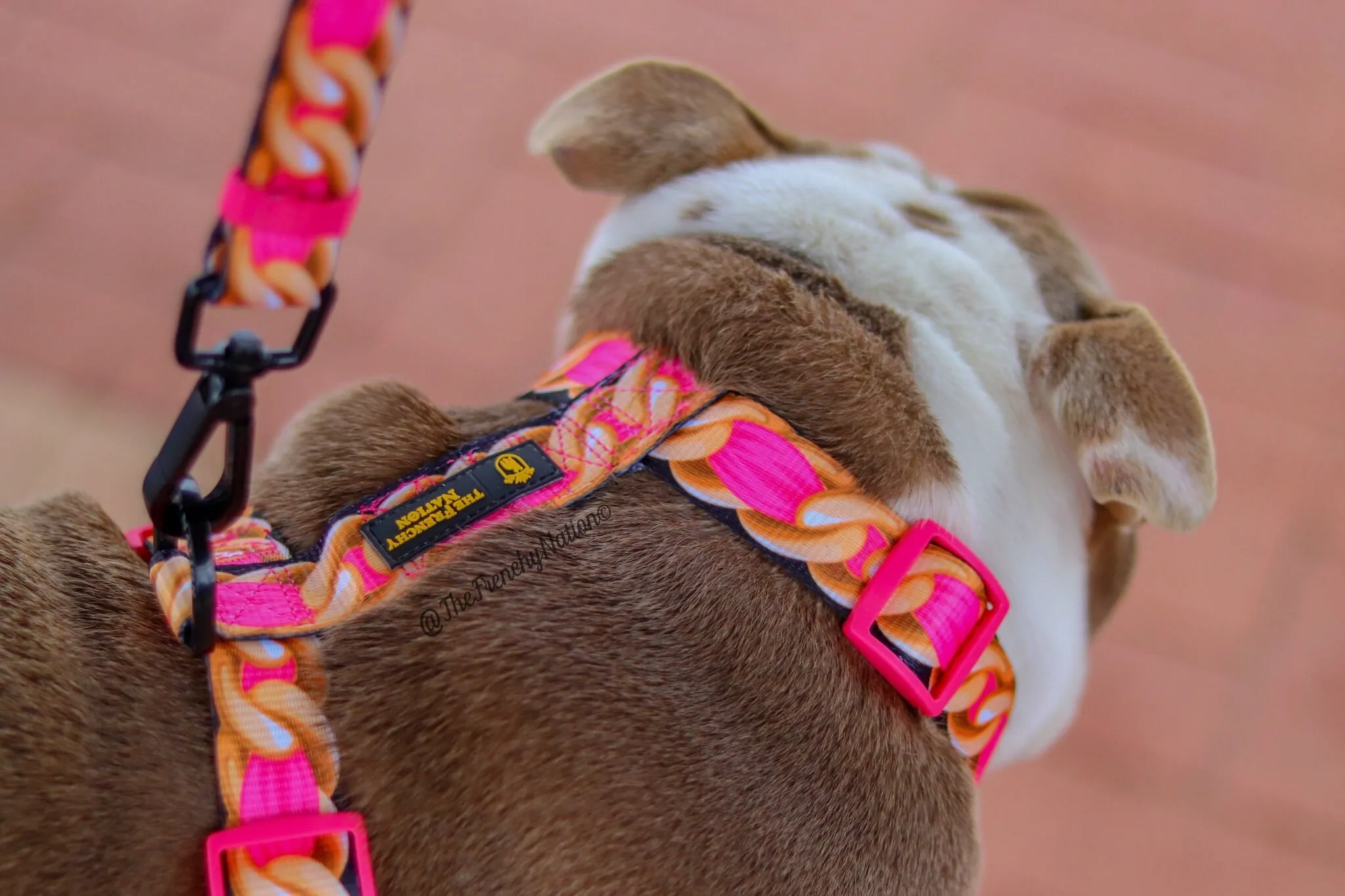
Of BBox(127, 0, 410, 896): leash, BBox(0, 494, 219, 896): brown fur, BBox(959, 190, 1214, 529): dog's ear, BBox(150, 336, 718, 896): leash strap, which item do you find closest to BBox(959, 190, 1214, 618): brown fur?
BBox(959, 190, 1214, 529): dog's ear

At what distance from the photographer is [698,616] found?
0.91 meters

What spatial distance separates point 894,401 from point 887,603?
0.20 meters

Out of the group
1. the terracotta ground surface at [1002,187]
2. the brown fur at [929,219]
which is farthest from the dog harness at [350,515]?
the terracotta ground surface at [1002,187]

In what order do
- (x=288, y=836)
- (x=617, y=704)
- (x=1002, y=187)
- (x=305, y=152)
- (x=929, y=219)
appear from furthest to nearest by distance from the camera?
(x=1002, y=187) < (x=929, y=219) < (x=617, y=704) < (x=288, y=836) < (x=305, y=152)

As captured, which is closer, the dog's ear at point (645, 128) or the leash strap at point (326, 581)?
the leash strap at point (326, 581)

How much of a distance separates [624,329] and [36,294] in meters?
1.55

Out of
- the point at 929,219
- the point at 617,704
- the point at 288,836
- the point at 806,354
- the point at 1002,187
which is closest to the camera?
the point at 288,836

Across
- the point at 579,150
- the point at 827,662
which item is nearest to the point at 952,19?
the point at 579,150

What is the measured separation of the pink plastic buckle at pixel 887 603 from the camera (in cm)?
93

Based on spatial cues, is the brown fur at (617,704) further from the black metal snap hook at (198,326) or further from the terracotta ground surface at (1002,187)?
the terracotta ground surface at (1002,187)

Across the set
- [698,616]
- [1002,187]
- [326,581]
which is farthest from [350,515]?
[1002,187]

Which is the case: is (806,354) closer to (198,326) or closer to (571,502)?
(571,502)

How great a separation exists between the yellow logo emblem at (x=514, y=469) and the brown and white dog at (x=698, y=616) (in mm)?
43

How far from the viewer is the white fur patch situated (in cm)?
106
